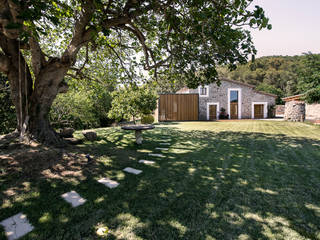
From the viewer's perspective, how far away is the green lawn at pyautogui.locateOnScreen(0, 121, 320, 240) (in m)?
1.59

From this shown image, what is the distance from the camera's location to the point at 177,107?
1772 centimetres

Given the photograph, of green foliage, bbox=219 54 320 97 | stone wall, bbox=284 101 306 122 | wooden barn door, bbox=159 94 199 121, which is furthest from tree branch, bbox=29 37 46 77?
green foliage, bbox=219 54 320 97

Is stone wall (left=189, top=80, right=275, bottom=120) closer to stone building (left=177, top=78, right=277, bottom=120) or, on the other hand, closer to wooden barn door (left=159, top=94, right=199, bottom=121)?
stone building (left=177, top=78, right=277, bottom=120)

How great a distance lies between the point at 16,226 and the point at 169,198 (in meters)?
1.70

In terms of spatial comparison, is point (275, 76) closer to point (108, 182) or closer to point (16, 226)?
point (108, 182)

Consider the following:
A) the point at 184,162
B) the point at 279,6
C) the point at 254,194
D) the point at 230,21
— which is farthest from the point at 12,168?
the point at 279,6

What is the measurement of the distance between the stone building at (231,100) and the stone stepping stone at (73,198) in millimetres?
18211

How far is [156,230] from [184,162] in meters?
2.15

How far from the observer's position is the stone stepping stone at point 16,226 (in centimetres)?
147

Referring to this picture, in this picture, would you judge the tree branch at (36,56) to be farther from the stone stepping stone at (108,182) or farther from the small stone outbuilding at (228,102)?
the small stone outbuilding at (228,102)

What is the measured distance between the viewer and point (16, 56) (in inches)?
161

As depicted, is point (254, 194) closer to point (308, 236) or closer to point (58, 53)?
point (308, 236)

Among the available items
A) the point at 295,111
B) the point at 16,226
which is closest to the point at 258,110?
the point at 295,111

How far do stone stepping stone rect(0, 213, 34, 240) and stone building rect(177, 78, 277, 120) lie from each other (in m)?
18.8
